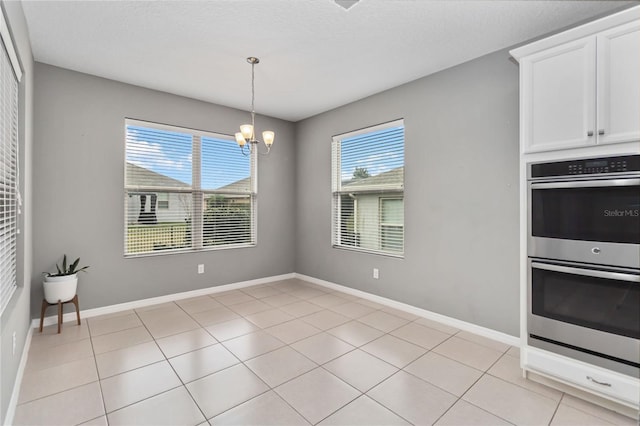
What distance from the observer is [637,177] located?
Result: 1815 mm

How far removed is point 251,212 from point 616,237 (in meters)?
4.19

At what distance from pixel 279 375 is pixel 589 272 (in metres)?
2.23

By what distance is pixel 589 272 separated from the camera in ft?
6.49

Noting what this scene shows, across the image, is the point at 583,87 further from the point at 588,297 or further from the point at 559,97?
the point at 588,297

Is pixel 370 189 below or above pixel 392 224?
above

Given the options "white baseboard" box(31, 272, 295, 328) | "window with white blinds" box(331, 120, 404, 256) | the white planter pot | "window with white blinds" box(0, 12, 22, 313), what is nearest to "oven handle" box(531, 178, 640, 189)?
"window with white blinds" box(331, 120, 404, 256)

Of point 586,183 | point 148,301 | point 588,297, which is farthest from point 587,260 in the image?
point 148,301

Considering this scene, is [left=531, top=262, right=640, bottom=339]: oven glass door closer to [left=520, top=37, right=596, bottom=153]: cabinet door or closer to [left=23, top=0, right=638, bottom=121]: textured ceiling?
[left=520, top=37, right=596, bottom=153]: cabinet door

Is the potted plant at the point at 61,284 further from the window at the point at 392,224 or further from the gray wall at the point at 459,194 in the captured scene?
the window at the point at 392,224

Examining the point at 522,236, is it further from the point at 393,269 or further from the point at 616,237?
the point at 393,269

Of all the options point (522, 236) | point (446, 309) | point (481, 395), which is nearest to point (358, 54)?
point (522, 236)

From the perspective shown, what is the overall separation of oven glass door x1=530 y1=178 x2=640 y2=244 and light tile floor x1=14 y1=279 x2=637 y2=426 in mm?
1102

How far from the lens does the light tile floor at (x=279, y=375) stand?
1.88 meters

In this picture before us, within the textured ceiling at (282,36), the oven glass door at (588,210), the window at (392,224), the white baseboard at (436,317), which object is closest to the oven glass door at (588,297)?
the oven glass door at (588,210)
